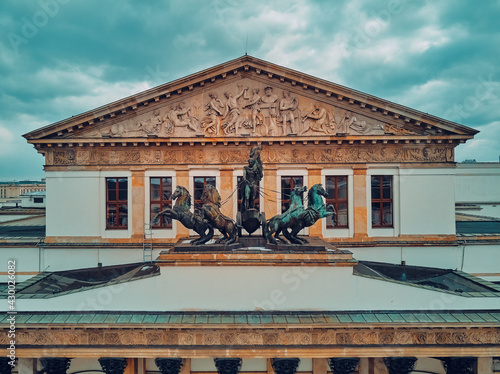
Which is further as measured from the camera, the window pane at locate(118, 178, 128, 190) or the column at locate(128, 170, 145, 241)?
the window pane at locate(118, 178, 128, 190)

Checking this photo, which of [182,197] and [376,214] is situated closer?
[182,197]

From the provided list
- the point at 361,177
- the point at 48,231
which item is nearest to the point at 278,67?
the point at 361,177

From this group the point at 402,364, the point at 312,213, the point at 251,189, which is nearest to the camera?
the point at 402,364

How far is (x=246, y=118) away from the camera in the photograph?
19234 millimetres

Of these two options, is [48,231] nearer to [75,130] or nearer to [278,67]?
[75,130]

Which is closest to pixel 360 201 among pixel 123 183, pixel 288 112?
pixel 288 112

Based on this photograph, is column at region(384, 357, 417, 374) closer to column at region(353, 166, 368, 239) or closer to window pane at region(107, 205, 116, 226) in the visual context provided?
column at region(353, 166, 368, 239)

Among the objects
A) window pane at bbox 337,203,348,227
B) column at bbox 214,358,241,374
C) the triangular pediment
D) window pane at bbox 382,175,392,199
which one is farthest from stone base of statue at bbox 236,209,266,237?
window pane at bbox 382,175,392,199

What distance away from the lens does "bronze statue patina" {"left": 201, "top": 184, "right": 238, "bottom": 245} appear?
12.8m

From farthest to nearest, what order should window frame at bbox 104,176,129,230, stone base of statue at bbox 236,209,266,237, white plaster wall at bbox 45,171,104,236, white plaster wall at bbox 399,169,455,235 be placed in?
1. window frame at bbox 104,176,129,230
2. white plaster wall at bbox 45,171,104,236
3. white plaster wall at bbox 399,169,455,235
4. stone base of statue at bbox 236,209,266,237

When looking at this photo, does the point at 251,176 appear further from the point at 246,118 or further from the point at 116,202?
the point at 116,202

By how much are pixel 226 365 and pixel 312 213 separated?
6426 millimetres

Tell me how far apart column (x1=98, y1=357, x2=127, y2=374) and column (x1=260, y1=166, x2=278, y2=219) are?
10.6m

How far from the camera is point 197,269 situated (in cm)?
1238
